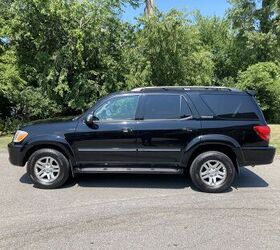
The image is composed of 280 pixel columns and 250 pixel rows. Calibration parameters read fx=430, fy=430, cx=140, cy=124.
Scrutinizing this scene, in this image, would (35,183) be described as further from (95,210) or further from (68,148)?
(95,210)

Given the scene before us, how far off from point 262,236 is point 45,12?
38.5ft

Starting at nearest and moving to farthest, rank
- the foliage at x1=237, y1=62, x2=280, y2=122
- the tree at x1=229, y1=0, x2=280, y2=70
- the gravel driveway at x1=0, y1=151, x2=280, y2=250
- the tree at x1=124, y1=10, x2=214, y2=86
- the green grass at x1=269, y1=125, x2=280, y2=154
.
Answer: the gravel driveway at x1=0, y1=151, x2=280, y2=250, the green grass at x1=269, y1=125, x2=280, y2=154, the tree at x1=124, y1=10, x2=214, y2=86, the foliage at x1=237, y1=62, x2=280, y2=122, the tree at x1=229, y1=0, x2=280, y2=70

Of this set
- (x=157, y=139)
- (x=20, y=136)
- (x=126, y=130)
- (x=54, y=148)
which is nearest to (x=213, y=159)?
(x=157, y=139)

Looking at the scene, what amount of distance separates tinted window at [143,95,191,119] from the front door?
26 cm

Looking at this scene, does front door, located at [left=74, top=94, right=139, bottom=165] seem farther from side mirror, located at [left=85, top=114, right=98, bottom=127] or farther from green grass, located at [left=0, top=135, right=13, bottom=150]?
green grass, located at [left=0, top=135, right=13, bottom=150]

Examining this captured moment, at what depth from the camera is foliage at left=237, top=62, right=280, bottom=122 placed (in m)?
23.9

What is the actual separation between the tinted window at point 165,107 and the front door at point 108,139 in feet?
0.85

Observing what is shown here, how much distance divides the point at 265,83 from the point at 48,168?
18.7 m

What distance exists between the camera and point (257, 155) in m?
7.46

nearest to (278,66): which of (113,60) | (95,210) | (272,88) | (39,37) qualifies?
(272,88)

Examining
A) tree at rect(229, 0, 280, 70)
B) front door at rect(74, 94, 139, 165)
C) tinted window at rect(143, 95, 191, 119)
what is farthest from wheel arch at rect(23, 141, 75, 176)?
tree at rect(229, 0, 280, 70)

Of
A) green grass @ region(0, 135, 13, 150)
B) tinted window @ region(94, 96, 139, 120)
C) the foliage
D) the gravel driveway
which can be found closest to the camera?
the gravel driveway

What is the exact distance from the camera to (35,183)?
7648 millimetres

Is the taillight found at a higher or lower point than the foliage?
lower
